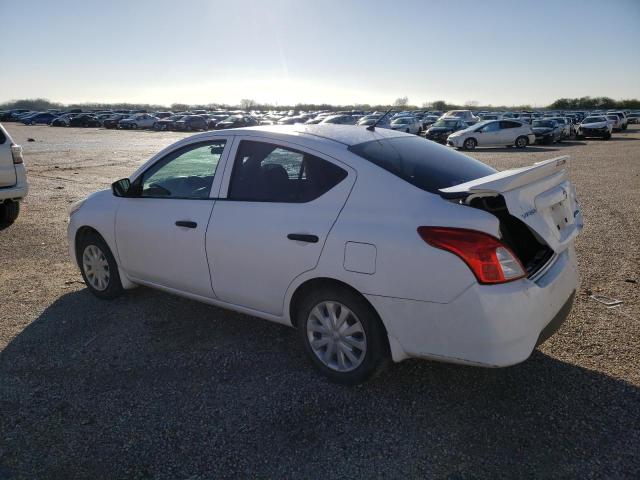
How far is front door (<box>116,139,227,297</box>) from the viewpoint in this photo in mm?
3822

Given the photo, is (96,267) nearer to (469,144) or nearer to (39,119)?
(469,144)

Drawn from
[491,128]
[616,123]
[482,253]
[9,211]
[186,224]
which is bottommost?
[9,211]

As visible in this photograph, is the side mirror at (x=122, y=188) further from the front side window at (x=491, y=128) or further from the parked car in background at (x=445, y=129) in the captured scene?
the parked car in background at (x=445, y=129)

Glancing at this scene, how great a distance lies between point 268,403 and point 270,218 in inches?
46.6

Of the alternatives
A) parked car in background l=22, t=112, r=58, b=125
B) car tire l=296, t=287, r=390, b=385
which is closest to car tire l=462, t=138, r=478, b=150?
car tire l=296, t=287, r=390, b=385

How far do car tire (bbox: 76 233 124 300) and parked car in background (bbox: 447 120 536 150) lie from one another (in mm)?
23393

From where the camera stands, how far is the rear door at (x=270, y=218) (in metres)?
3.17

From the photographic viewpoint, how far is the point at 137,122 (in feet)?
172

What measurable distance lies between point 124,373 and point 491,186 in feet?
8.94

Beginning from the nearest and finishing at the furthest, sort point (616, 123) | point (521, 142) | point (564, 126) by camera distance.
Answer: point (521, 142) → point (564, 126) → point (616, 123)

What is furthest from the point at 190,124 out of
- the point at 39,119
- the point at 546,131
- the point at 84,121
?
the point at 546,131

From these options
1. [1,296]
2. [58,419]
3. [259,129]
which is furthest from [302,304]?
[1,296]

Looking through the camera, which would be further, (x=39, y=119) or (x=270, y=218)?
(x=39, y=119)

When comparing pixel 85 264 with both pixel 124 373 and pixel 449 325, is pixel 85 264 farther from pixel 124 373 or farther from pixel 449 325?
pixel 449 325
